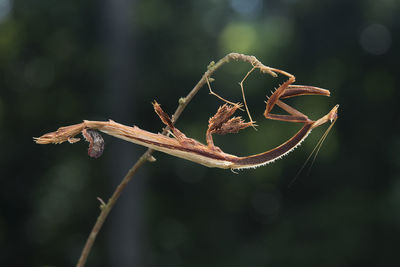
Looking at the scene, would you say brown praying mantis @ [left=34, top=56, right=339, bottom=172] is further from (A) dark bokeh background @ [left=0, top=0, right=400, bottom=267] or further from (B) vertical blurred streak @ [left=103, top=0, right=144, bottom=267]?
(B) vertical blurred streak @ [left=103, top=0, right=144, bottom=267]

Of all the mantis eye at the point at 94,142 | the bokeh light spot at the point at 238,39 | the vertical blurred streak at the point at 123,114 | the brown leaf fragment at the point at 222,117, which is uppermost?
the brown leaf fragment at the point at 222,117

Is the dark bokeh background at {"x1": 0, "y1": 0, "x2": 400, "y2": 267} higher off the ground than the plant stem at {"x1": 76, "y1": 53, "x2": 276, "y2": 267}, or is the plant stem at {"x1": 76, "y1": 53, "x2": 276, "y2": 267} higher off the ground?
the plant stem at {"x1": 76, "y1": 53, "x2": 276, "y2": 267}

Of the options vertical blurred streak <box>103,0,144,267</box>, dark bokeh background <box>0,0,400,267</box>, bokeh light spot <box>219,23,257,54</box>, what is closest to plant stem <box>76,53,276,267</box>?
dark bokeh background <box>0,0,400,267</box>

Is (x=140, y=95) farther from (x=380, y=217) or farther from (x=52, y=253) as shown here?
(x=380, y=217)

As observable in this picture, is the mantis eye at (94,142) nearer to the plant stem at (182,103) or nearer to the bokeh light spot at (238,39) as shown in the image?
the plant stem at (182,103)

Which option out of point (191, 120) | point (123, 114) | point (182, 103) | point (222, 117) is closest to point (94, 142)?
point (182, 103)

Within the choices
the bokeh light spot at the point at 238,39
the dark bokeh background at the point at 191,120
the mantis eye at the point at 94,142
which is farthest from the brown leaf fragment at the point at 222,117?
the bokeh light spot at the point at 238,39

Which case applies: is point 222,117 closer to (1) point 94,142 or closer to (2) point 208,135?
(2) point 208,135
